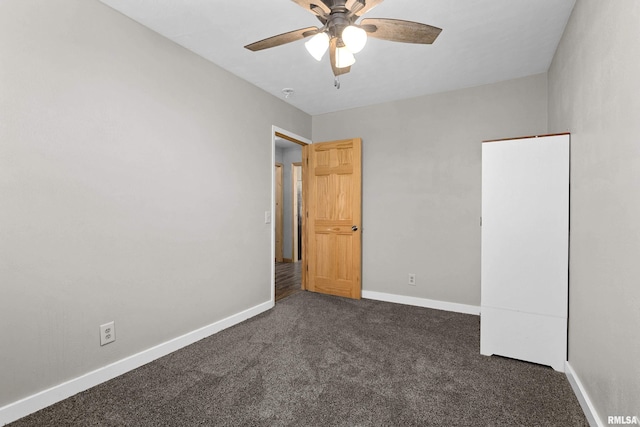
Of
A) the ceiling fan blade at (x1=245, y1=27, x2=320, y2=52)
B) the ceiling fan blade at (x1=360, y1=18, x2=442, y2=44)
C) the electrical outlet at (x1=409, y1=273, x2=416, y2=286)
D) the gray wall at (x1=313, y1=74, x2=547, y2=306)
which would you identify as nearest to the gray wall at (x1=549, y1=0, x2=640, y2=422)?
the ceiling fan blade at (x1=360, y1=18, x2=442, y2=44)

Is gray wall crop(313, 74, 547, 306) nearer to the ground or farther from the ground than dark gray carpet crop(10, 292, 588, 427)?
farther from the ground

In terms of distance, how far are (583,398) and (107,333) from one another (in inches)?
117

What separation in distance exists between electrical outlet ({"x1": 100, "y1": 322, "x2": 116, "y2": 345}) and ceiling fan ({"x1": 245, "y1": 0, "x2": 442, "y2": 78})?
210cm

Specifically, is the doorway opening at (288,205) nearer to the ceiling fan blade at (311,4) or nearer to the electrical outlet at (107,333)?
the electrical outlet at (107,333)

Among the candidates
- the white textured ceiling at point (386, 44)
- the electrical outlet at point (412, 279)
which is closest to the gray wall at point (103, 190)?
the white textured ceiling at point (386, 44)

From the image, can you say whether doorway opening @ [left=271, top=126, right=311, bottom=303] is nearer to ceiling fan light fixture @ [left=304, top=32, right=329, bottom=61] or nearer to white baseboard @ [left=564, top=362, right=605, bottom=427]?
ceiling fan light fixture @ [left=304, top=32, right=329, bottom=61]

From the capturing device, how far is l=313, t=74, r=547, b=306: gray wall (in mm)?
3328

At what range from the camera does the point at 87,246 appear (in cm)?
200

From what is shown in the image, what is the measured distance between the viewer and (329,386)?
202 cm

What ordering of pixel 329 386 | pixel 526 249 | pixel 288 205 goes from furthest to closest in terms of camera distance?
pixel 288 205, pixel 526 249, pixel 329 386

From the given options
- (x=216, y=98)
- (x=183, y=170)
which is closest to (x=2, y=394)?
(x=183, y=170)

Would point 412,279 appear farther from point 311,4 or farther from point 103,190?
point 103,190

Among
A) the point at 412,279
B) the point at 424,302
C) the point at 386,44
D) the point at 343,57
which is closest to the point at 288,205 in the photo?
the point at 412,279

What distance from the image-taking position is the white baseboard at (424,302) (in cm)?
346
